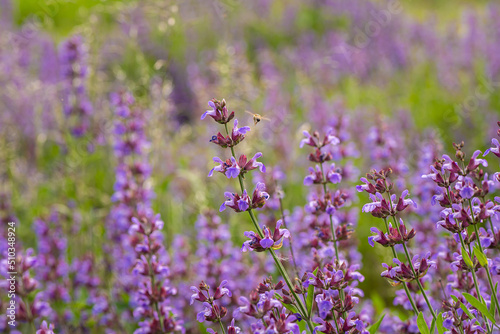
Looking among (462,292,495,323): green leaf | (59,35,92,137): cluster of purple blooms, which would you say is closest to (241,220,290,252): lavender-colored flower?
(462,292,495,323): green leaf

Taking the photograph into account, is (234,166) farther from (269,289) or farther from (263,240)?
(269,289)

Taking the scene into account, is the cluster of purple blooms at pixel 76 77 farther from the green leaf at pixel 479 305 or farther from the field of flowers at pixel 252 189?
the green leaf at pixel 479 305

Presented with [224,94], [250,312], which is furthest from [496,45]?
[250,312]

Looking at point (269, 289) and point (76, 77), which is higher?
point (76, 77)

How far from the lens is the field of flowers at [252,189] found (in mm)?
1662

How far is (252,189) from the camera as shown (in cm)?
426

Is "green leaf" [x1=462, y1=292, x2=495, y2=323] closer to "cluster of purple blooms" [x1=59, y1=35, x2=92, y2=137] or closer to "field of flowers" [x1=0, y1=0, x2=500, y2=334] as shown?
"field of flowers" [x1=0, y1=0, x2=500, y2=334]

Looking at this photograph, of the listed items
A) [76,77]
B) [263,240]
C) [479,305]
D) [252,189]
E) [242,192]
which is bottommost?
[479,305]

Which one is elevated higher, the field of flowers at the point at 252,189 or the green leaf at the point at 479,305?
the field of flowers at the point at 252,189

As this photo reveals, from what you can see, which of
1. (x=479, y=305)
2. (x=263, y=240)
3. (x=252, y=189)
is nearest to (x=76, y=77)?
(x=252, y=189)

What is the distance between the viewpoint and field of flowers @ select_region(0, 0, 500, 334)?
166 centimetres

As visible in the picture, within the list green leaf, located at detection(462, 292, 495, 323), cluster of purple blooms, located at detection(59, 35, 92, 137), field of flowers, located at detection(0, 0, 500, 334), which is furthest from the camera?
cluster of purple blooms, located at detection(59, 35, 92, 137)

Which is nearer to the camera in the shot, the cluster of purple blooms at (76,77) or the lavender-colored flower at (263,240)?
the lavender-colored flower at (263,240)

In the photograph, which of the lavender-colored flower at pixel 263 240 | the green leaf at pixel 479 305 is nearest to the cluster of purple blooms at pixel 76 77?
the lavender-colored flower at pixel 263 240
